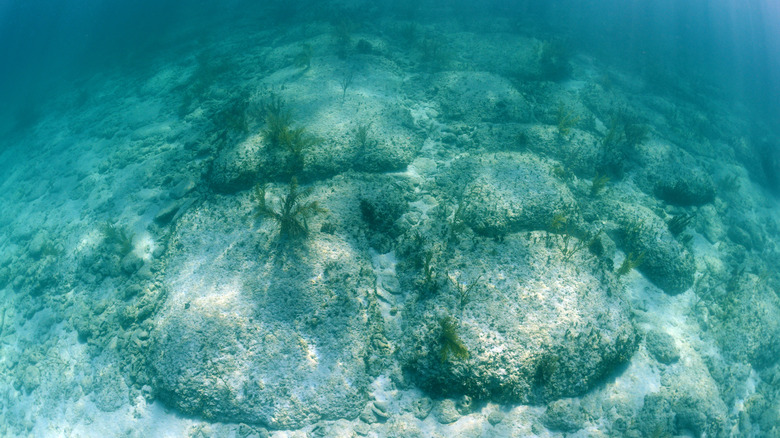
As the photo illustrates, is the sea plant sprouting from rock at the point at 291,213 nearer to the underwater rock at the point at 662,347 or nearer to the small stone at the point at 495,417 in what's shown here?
the small stone at the point at 495,417

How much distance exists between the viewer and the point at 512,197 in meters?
6.27

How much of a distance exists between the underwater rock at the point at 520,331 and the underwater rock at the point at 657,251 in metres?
1.78

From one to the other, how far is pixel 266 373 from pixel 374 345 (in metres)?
1.60

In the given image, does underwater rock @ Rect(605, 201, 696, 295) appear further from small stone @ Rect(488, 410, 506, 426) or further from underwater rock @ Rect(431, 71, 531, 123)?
small stone @ Rect(488, 410, 506, 426)

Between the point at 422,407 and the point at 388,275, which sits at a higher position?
the point at 388,275

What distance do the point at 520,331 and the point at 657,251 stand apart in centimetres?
427

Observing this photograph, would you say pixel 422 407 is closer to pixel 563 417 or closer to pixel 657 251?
pixel 563 417

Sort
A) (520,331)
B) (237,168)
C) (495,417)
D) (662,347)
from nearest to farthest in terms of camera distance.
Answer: (495,417)
(520,331)
(662,347)
(237,168)

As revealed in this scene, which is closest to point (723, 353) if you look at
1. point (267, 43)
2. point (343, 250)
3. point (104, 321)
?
point (343, 250)

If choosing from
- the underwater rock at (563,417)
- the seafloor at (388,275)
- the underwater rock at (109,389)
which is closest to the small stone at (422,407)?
the seafloor at (388,275)

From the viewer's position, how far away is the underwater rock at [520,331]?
4496 millimetres

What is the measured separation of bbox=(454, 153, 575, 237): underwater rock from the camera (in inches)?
237

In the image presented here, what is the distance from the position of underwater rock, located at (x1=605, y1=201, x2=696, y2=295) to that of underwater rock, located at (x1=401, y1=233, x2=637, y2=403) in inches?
69.9

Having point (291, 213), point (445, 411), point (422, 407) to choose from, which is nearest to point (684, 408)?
point (445, 411)
